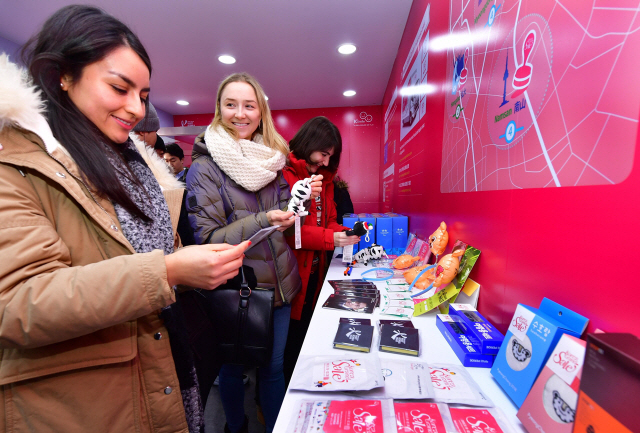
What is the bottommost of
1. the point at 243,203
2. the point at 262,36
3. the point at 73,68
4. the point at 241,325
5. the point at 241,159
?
the point at 241,325

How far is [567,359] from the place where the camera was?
52cm

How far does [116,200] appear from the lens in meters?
0.71

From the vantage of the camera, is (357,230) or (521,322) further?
(357,230)

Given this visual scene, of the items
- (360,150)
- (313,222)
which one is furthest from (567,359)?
(360,150)

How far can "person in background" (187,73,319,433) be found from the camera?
1.25 metres

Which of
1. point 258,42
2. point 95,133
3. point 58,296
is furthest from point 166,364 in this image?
point 258,42

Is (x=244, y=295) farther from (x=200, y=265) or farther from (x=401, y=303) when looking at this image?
(x=401, y=303)

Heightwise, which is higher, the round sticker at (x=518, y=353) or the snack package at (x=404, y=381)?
the round sticker at (x=518, y=353)

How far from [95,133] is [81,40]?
214 mm

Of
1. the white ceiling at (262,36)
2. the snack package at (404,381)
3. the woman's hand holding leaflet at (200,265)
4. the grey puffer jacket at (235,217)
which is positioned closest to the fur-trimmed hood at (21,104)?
the woman's hand holding leaflet at (200,265)

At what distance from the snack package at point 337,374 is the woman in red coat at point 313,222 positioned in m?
0.79

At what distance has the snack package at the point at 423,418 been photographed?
0.57m

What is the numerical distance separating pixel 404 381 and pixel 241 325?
686mm

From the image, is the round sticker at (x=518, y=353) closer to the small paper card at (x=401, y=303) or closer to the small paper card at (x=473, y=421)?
the small paper card at (x=473, y=421)
